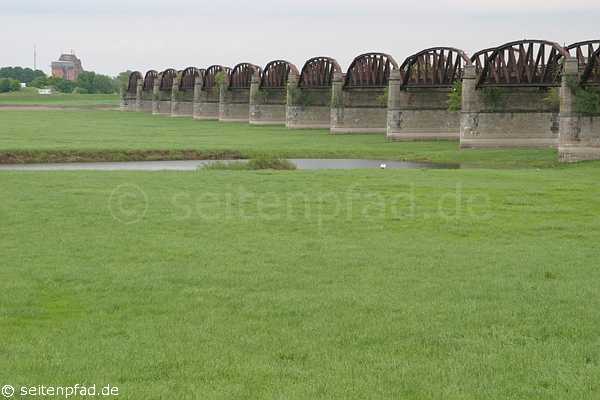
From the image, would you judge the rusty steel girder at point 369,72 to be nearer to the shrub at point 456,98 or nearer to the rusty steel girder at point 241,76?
the shrub at point 456,98

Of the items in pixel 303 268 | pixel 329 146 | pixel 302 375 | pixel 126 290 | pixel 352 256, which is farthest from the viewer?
pixel 329 146

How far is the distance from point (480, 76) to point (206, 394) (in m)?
56.2

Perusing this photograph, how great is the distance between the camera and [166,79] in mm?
148750

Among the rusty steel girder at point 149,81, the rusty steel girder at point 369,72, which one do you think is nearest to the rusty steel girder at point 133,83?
the rusty steel girder at point 149,81

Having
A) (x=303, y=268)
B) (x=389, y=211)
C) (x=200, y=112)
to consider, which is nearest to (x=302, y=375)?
(x=303, y=268)

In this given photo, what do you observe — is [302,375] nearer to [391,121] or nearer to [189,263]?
[189,263]

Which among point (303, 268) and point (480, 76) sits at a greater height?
point (480, 76)

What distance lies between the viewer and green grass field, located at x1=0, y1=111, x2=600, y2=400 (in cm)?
950

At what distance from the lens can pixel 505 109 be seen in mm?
61906

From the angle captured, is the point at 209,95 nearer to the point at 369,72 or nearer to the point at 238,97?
the point at 238,97

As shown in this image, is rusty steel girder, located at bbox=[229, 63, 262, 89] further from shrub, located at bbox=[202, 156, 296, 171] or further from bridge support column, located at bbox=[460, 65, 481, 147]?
shrub, located at bbox=[202, 156, 296, 171]

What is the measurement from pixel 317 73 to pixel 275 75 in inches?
463

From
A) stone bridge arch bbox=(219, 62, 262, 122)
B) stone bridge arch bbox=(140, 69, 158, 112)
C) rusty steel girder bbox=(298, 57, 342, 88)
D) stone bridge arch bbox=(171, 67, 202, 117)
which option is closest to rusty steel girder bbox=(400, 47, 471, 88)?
rusty steel girder bbox=(298, 57, 342, 88)

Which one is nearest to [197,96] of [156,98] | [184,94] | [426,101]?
[184,94]
